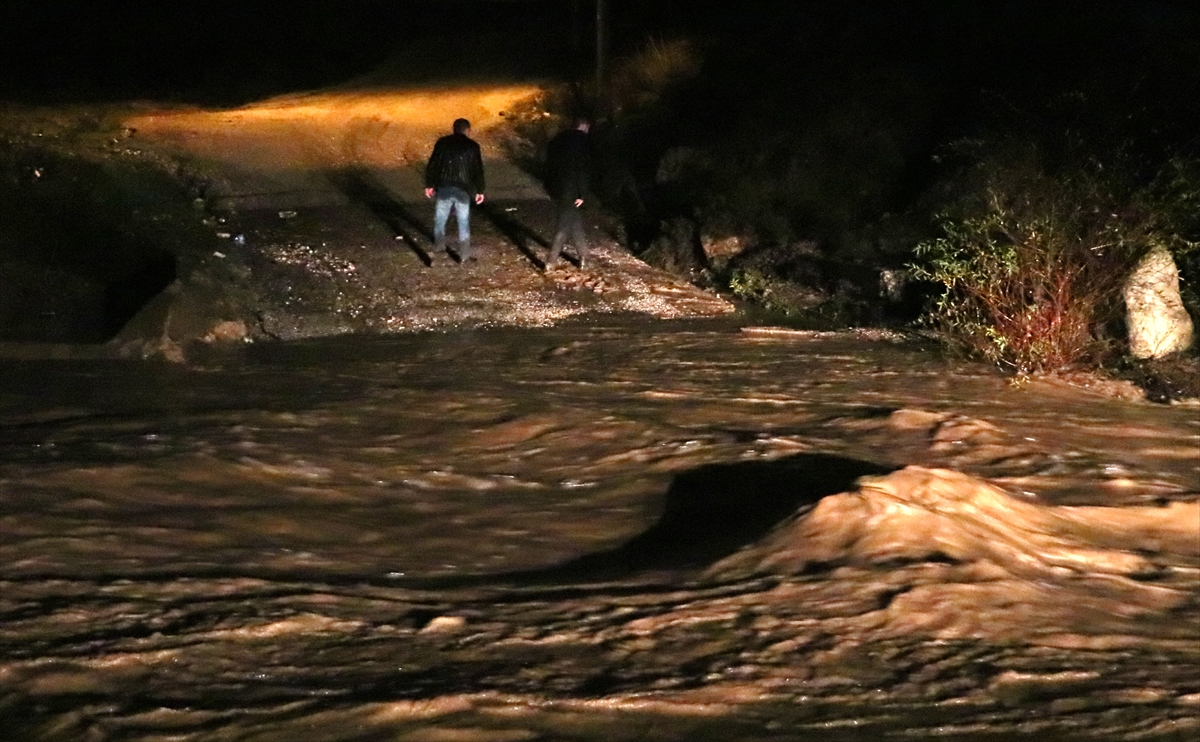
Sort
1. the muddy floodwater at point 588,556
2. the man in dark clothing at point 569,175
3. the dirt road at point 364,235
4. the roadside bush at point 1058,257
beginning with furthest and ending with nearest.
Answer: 1. the man in dark clothing at point 569,175
2. the dirt road at point 364,235
3. the roadside bush at point 1058,257
4. the muddy floodwater at point 588,556

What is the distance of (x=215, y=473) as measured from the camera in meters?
8.49

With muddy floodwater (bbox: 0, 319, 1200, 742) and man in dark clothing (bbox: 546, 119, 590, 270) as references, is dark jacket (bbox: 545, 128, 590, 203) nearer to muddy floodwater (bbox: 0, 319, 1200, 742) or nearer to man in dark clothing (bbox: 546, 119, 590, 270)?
man in dark clothing (bbox: 546, 119, 590, 270)

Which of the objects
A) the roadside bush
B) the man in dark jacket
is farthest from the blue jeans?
the roadside bush

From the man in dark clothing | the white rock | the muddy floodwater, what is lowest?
the muddy floodwater

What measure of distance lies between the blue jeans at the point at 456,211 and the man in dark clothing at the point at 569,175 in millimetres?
978

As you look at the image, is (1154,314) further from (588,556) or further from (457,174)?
(457,174)

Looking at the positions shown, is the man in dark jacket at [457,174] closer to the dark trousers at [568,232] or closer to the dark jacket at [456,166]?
the dark jacket at [456,166]

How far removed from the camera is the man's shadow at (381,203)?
17734mm

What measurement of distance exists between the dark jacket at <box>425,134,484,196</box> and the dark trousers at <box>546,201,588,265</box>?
938 mm

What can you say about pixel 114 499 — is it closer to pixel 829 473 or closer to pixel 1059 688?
pixel 829 473

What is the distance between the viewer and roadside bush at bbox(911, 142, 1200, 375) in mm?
12211

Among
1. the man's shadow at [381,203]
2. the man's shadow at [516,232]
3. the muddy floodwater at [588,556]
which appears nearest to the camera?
the muddy floodwater at [588,556]

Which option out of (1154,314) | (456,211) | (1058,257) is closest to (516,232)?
(456,211)

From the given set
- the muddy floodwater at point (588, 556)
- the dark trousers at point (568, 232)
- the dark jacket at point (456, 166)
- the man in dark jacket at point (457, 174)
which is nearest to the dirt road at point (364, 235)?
the dark trousers at point (568, 232)
